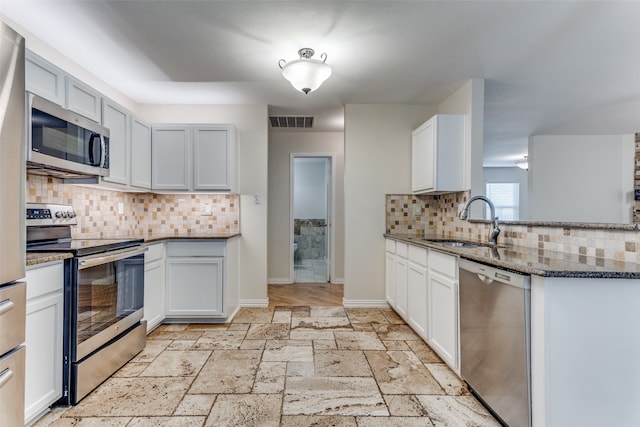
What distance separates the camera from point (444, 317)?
7.32ft

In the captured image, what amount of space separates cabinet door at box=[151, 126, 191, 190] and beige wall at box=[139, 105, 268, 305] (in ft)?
1.47

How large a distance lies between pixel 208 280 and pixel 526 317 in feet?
8.54

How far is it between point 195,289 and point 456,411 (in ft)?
7.81

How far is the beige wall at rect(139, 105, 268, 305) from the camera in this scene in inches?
147

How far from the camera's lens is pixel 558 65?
9.25 feet

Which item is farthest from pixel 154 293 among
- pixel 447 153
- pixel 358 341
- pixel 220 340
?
pixel 447 153

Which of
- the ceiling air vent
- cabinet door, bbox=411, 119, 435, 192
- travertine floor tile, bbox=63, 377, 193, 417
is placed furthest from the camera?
the ceiling air vent

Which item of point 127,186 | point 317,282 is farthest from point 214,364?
point 317,282

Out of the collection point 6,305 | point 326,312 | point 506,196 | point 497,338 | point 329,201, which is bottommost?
point 326,312

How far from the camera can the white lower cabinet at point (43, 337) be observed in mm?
1558

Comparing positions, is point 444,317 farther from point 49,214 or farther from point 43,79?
point 43,79

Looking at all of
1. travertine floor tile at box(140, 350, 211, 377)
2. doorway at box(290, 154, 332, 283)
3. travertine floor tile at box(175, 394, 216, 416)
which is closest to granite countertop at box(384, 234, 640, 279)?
Answer: travertine floor tile at box(175, 394, 216, 416)

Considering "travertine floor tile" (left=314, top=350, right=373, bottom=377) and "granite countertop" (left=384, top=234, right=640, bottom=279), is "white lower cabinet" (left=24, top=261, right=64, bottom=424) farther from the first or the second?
"granite countertop" (left=384, top=234, right=640, bottom=279)

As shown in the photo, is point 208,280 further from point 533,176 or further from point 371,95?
point 533,176
